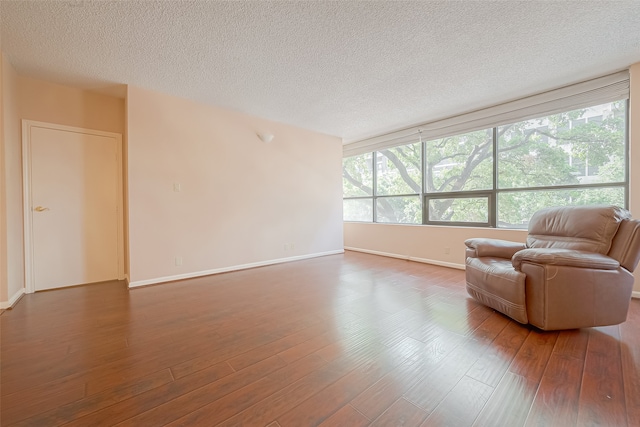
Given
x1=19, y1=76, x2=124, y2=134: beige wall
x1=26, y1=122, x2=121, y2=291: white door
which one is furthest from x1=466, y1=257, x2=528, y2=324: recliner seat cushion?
x1=19, y1=76, x2=124, y2=134: beige wall

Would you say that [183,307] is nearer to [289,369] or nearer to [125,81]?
[289,369]

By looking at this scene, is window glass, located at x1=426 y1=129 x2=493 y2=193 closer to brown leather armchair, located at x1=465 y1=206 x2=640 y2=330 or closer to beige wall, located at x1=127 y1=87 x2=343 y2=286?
brown leather armchair, located at x1=465 y1=206 x2=640 y2=330

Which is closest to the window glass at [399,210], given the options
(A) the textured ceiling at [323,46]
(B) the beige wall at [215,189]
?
(B) the beige wall at [215,189]

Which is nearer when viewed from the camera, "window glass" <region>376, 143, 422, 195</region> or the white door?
the white door

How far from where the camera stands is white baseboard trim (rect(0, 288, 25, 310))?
2.42 m

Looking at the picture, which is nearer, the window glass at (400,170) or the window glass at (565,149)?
the window glass at (565,149)

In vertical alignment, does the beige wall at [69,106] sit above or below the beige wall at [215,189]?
above

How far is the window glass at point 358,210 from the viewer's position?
222 inches

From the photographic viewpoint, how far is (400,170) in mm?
4969

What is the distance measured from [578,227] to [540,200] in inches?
48.8

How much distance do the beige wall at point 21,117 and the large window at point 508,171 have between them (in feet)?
15.3

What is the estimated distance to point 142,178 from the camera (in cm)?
311

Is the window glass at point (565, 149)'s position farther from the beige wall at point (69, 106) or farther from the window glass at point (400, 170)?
the beige wall at point (69, 106)

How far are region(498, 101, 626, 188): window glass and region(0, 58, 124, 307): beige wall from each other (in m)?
5.59
